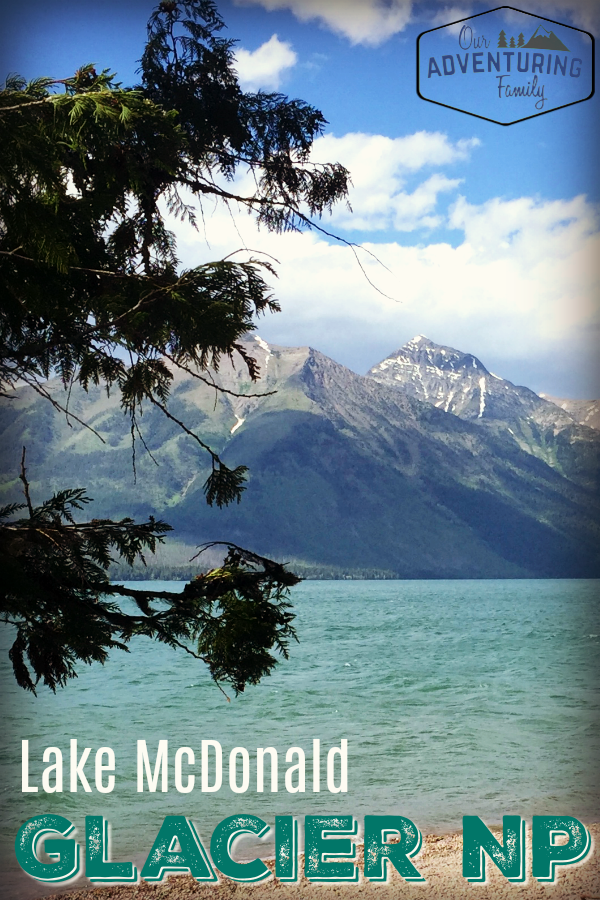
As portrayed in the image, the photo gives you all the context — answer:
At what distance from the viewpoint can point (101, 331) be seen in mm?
2709

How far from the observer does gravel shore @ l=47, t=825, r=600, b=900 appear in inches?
174

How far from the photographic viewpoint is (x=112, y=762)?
49.4ft

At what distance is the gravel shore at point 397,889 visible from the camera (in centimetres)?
443

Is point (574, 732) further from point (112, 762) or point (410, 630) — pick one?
point (410, 630)

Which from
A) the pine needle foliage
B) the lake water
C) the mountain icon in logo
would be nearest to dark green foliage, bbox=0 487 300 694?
the pine needle foliage

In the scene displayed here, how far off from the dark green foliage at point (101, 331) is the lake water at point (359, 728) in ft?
1.75

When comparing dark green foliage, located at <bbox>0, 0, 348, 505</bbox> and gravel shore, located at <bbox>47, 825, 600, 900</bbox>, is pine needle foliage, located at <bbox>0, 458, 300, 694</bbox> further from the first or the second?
gravel shore, located at <bbox>47, 825, 600, 900</bbox>

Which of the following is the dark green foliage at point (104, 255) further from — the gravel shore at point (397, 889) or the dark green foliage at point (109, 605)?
the gravel shore at point (397, 889)

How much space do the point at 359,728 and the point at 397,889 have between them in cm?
1430

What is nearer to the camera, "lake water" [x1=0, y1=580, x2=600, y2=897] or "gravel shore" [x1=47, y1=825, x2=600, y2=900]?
"gravel shore" [x1=47, y1=825, x2=600, y2=900]

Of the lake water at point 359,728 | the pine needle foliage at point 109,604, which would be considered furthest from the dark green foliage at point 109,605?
the lake water at point 359,728

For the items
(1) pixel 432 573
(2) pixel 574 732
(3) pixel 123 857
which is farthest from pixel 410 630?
(1) pixel 432 573

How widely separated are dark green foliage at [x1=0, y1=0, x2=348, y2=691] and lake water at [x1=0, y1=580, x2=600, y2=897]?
532mm

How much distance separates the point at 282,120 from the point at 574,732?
50.8 feet
